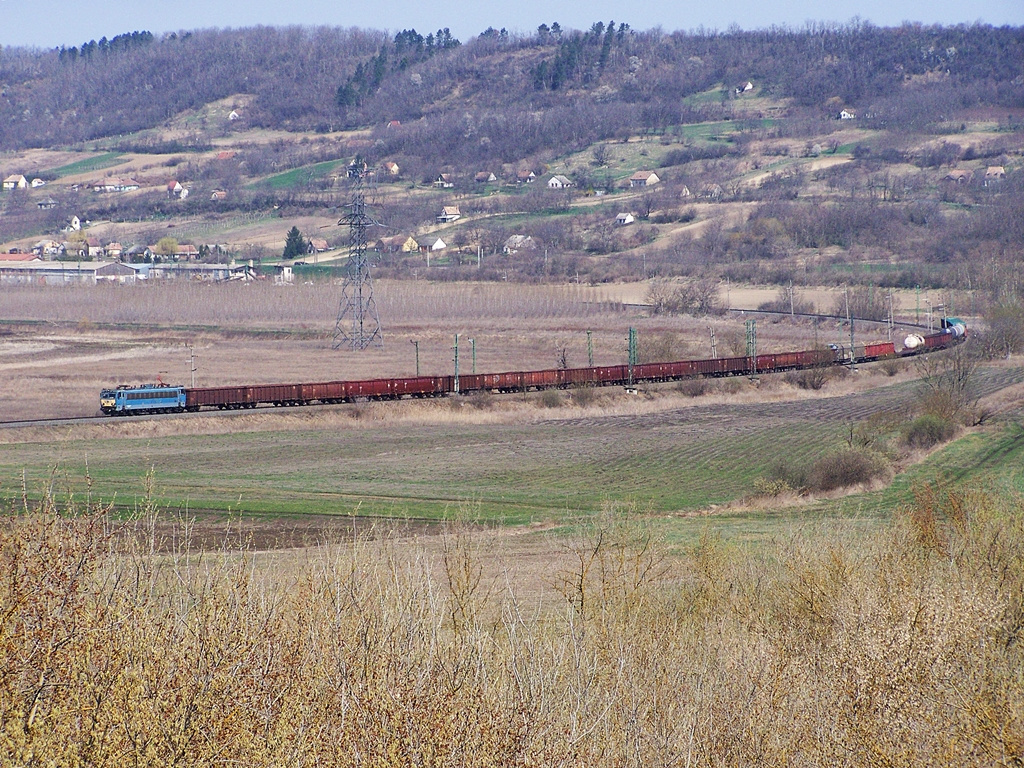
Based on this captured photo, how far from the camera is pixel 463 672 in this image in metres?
9.66

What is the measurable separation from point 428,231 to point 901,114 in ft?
270

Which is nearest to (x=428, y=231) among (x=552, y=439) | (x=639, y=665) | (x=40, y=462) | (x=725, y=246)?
(x=725, y=246)

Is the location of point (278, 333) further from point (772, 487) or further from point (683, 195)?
point (683, 195)

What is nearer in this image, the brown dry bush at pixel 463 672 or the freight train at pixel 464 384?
the brown dry bush at pixel 463 672

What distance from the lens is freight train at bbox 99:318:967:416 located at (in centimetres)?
5069

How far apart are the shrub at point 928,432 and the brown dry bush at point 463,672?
2753cm

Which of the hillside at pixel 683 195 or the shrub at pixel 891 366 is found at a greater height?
the hillside at pixel 683 195

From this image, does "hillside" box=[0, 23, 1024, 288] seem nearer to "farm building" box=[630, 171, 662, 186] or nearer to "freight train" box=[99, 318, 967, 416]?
"farm building" box=[630, 171, 662, 186]

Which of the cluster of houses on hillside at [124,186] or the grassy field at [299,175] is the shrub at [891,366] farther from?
the cluster of houses on hillside at [124,186]

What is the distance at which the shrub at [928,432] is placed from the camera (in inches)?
1667

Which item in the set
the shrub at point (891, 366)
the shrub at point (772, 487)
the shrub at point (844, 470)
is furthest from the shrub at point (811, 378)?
the shrub at point (772, 487)

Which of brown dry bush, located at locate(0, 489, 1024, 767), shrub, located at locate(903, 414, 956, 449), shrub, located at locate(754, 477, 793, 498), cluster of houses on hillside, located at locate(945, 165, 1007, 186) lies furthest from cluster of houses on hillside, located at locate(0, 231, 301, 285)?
brown dry bush, located at locate(0, 489, 1024, 767)

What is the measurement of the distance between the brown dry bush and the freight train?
127 feet

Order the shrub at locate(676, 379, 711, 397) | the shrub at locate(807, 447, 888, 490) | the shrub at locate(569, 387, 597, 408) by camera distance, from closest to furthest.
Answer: the shrub at locate(807, 447, 888, 490) < the shrub at locate(569, 387, 597, 408) < the shrub at locate(676, 379, 711, 397)
